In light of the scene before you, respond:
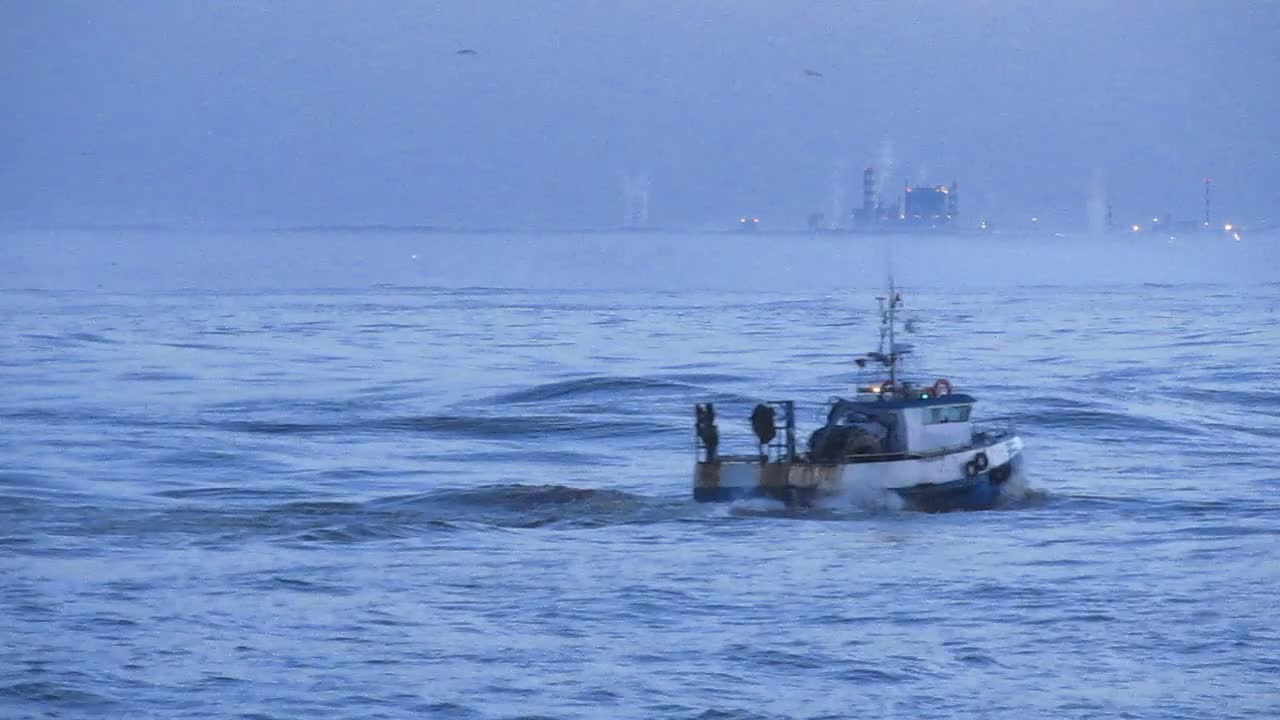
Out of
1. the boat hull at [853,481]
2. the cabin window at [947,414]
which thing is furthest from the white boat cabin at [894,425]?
the boat hull at [853,481]

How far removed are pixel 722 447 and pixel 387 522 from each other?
54.4 feet

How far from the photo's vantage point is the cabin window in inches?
1807

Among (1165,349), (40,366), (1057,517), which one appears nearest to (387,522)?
(1057,517)

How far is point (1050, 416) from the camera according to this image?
6806 cm

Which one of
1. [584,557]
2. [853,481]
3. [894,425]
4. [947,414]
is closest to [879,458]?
[853,481]

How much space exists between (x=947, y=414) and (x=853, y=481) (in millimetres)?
3299

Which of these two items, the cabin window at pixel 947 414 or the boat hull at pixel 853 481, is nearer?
the boat hull at pixel 853 481

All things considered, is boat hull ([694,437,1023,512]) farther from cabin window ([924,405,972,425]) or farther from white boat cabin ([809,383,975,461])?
cabin window ([924,405,972,425])

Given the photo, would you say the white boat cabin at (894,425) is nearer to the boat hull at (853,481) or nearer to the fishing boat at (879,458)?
the fishing boat at (879,458)

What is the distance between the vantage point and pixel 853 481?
44.5 meters

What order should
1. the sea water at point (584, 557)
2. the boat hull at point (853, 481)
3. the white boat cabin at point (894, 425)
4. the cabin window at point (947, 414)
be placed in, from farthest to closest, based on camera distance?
the cabin window at point (947, 414)
the white boat cabin at point (894, 425)
the boat hull at point (853, 481)
the sea water at point (584, 557)

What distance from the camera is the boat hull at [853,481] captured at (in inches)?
1752

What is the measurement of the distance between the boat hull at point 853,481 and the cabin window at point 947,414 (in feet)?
2.76

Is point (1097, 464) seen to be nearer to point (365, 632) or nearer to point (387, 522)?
Answer: point (387, 522)
